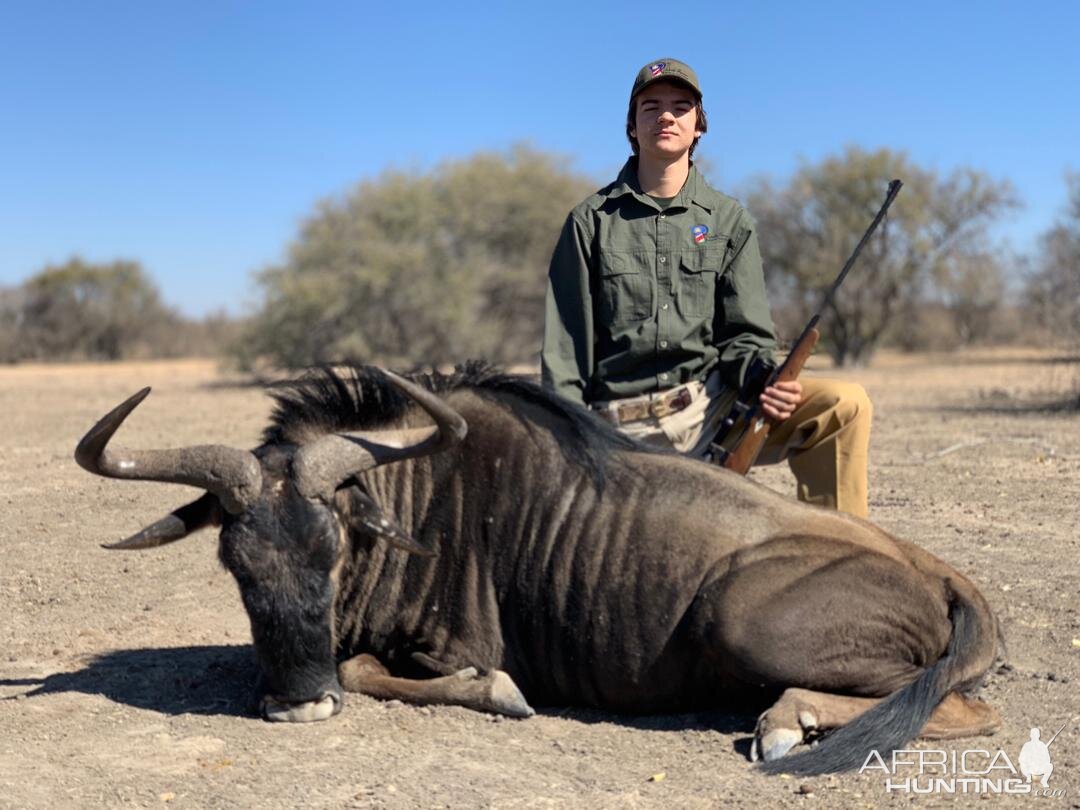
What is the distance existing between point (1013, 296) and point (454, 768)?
3514cm

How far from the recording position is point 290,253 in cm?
2700

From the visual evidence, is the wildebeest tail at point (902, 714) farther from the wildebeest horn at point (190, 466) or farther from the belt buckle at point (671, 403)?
the wildebeest horn at point (190, 466)

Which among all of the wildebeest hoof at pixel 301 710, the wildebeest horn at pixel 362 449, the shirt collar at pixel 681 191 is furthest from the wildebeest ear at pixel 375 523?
the shirt collar at pixel 681 191

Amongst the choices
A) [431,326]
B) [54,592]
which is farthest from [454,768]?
[431,326]

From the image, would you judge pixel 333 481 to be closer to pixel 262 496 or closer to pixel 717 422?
pixel 262 496

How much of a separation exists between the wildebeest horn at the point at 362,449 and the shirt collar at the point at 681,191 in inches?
69.9

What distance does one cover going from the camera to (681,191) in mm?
6309

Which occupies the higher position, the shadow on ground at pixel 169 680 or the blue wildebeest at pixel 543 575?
the blue wildebeest at pixel 543 575

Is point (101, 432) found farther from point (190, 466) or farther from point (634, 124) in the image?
point (634, 124)

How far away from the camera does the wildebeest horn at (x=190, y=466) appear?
194 inches

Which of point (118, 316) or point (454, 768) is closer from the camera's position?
point (454, 768)

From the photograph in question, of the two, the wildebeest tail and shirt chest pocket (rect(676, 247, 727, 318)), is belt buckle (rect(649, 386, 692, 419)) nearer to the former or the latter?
shirt chest pocket (rect(676, 247, 727, 318))

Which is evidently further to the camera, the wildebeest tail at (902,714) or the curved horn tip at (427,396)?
the curved horn tip at (427,396)

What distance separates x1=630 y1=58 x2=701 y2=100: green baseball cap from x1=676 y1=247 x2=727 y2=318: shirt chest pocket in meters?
0.75
